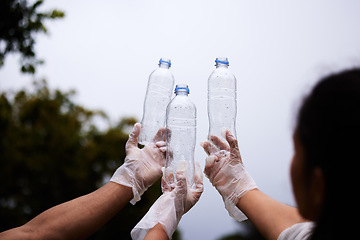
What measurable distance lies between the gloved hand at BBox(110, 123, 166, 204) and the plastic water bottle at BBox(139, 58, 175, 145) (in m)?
0.72

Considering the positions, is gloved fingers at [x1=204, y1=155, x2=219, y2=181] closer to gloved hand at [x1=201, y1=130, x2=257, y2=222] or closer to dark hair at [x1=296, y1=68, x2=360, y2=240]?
gloved hand at [x1=201, y1=130, x2=257, y2=222]

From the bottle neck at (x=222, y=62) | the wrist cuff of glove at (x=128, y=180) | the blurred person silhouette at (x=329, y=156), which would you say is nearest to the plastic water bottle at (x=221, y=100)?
the bottle neck at (x=222, y=62)

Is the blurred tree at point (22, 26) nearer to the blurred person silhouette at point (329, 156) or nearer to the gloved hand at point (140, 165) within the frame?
the gloved hand at point (140, 165)

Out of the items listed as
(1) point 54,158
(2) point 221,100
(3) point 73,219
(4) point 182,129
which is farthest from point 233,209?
(1) point 54,158

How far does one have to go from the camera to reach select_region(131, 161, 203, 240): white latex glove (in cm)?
279

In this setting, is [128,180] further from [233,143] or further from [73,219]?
[233,143]

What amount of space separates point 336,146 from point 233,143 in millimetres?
1796

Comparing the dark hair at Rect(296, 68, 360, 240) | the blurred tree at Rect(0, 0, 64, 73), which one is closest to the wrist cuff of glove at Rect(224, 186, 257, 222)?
the dark hair at Rect(296, 68, 360, 240)

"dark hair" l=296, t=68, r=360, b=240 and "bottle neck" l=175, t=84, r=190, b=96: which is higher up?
"bottle neck" l=175, t=84, r=190, b=96

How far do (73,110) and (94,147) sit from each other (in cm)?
281

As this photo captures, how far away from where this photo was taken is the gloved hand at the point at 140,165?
306cm

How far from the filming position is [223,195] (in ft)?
10.5

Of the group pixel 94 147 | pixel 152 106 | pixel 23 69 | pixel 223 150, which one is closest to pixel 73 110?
pixel 94 147

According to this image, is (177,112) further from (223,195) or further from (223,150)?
(223,195)
